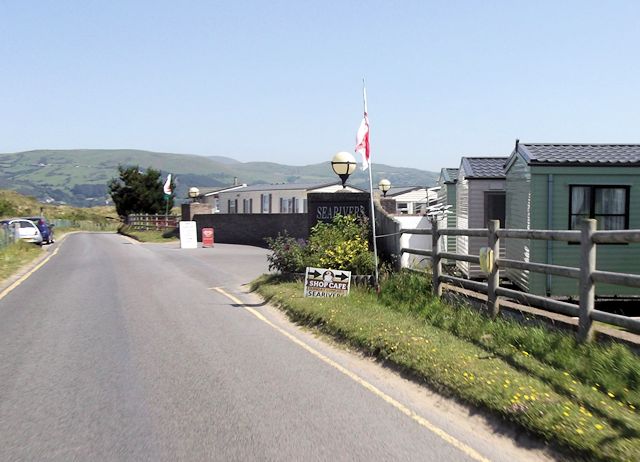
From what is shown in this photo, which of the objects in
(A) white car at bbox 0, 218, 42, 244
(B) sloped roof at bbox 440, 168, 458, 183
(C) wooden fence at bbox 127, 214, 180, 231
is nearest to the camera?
(B) sloped roof at bbox 440, 168, 458, 183

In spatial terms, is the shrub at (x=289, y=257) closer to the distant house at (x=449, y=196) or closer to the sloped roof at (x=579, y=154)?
the sloped roof at (x=579, y=154)

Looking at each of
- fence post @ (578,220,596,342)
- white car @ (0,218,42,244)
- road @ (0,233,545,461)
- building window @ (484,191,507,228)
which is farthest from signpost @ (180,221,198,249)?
fence post @ (578,220,596,342)

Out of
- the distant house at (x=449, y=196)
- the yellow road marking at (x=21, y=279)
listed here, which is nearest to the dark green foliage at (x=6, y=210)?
the yellow road marking at (x=21, y=279)

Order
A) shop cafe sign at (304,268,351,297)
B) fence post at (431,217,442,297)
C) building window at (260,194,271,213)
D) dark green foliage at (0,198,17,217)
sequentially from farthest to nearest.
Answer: dark green foliage at (0,198,17,217), building window at (260,194,271,213), shop cafe sign at (304,268,351,297), fence post at (431,217,442,297)

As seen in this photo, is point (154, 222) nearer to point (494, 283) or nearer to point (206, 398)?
→ point (494, 283)

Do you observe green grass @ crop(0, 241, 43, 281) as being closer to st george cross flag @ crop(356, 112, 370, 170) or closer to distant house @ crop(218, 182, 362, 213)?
st george cross flag @ crop(356, 112, 370, 170)

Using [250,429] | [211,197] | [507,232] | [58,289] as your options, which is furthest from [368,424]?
[211,197]

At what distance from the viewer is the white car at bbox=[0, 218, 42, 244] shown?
37.1 metres

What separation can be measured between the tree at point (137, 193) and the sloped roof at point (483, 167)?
176 feet

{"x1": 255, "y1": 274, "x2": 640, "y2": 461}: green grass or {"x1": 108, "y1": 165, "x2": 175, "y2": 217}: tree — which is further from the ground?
{"x1": 108, "y1": 165, "x2": 175, "y2": 217}: tree

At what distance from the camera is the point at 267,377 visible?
312 inches

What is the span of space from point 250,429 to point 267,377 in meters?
1.94

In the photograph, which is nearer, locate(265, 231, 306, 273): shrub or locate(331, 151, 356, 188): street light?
locate(265, 231, 306, 273): shrub

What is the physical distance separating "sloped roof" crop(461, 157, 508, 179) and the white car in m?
25.1
